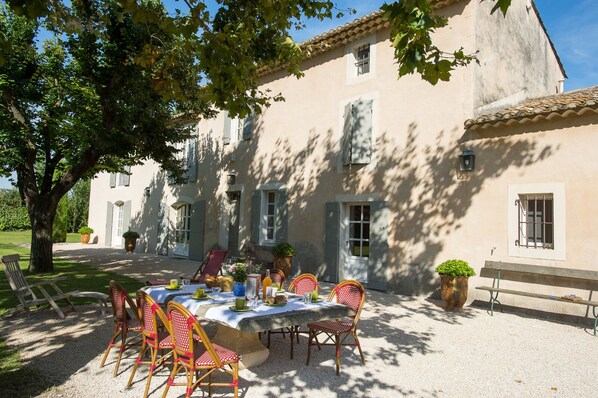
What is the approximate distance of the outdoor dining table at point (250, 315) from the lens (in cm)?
343

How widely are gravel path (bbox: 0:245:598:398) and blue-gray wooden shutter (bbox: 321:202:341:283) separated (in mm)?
2950

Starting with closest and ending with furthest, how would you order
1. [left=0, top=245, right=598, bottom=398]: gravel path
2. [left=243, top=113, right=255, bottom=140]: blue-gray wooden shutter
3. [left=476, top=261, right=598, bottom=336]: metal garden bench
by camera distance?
[left=0, top=245, right=598, bottom=398]: gravel path < [left=476, top=261, right=598, bottom=336]: metal garden bench < [left=243, top=113, right=255, bottom=140]: blue-gray wooden shutter

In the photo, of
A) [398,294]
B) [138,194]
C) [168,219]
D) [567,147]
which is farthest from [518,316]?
[138,194]

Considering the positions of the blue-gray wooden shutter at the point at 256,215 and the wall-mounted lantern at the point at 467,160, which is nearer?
the wall-mounted lantern at the point at 467,160

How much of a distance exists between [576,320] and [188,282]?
19.3ft

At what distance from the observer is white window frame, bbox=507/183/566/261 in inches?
256

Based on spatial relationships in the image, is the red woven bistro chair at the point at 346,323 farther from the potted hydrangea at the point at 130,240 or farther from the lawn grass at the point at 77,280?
the potted hydrangea at the point at 130,240

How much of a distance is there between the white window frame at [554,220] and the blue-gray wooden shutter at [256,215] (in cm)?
641

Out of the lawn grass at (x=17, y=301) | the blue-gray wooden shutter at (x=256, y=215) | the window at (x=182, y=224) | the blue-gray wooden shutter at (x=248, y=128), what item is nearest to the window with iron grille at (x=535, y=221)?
the blue-gray wooden shutter at (x=256, y=215)

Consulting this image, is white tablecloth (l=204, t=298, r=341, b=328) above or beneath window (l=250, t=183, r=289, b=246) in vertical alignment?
beneath

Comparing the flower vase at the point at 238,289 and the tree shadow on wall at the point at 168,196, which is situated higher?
the tree shadow on wall at the point at 168,196

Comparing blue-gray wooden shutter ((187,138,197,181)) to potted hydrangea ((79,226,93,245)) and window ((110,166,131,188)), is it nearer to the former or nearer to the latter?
window ((110,166,131,188))

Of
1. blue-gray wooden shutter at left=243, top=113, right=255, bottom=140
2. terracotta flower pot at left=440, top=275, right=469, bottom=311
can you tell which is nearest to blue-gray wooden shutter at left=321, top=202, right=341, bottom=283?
terracotta flower pot at left=440, top=275, right=469, bottom=311

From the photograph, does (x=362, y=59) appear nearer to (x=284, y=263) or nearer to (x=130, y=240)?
(x=284, y=263)
